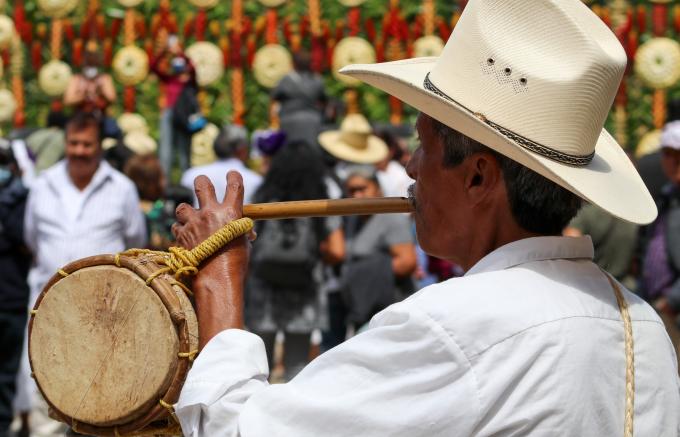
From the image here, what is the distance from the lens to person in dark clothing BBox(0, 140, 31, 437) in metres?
6.48

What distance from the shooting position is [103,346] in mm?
2242

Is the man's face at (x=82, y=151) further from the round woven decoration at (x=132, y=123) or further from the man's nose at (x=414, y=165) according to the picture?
the round woven decoration at (x=132, y=123)

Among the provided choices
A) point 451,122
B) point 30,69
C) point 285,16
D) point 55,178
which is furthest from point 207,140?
point 451,122

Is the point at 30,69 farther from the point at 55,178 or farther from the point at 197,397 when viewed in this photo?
the point at 197,397

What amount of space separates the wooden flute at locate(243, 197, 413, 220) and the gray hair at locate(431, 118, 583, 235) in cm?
37

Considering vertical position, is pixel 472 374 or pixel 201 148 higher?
pixel 472 374

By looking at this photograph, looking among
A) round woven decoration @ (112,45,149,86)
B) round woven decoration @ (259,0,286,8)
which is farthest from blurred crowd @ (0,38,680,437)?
round woven decoration @ (259,0,286,8)

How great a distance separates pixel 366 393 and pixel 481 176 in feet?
1.53

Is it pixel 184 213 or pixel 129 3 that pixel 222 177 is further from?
pixel 129 3

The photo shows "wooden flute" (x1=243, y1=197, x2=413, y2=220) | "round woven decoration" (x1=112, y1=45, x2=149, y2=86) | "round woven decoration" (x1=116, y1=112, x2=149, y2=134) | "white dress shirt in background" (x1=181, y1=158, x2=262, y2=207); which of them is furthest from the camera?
"round woven decoration" (x1=112, y1=45, x2=149, y2=86)

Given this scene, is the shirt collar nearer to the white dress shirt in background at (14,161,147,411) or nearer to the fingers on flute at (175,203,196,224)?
the fingers on flute at (175,203,196,224)

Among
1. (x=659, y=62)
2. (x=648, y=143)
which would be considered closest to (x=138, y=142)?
(x=648, y=143)

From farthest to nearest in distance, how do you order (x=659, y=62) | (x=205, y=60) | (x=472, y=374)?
(x=205, y=60)
(x=659, y=62)
(x=472, y=374)

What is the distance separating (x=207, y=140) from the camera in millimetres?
11719
